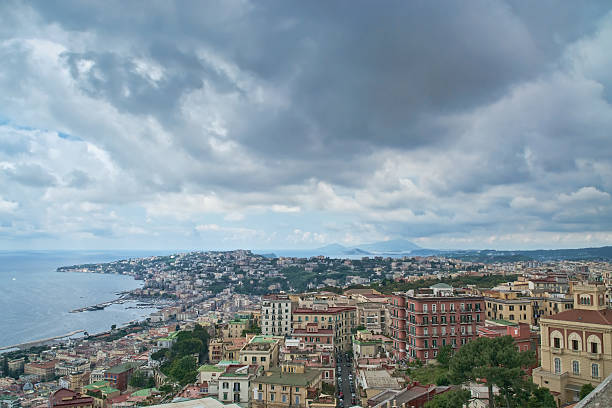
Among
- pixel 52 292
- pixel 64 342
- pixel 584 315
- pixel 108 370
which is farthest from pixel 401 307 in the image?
pixel 52 292

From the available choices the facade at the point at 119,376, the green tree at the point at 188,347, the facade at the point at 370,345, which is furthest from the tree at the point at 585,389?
the facade at the point at 119,376

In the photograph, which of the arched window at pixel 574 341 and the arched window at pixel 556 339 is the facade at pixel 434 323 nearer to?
the arched window at pixel 556 339

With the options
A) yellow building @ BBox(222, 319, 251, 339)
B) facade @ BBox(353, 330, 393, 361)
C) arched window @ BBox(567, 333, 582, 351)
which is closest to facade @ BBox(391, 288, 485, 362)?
facade @ BBox(353, 330, 393, 361)

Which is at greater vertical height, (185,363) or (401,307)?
(401,307)

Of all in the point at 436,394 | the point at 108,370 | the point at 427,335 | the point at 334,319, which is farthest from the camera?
the point at 108,370

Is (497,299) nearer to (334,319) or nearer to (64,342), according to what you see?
(334,319)

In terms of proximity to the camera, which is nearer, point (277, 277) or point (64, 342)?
point (64, 342)
